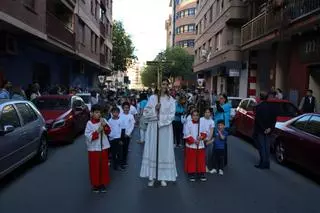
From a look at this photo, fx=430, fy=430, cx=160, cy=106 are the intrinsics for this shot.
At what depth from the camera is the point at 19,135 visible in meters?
7.75

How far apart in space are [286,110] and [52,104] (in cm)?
730

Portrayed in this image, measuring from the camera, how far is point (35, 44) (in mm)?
20750

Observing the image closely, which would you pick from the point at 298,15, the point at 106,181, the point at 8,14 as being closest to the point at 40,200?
the point at 106,181

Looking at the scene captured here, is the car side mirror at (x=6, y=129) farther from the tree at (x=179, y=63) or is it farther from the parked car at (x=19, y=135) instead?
the tree at (x=179, y=63)

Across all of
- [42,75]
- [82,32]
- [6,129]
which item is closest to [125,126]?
[6,129]

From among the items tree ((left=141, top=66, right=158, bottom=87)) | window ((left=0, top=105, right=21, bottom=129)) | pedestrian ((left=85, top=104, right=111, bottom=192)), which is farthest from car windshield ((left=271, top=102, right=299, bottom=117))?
tree ((left=141, top=66, right=158, bottom=87))

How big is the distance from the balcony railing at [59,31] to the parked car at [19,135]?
10739 millimetres

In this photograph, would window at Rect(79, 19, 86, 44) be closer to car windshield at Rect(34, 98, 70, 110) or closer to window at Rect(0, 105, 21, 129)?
car windshield at Rect(34, 98, 70, 110)

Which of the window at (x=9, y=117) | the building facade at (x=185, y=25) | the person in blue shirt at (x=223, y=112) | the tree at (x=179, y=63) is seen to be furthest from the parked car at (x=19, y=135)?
the building facade at (x=185, y=25)

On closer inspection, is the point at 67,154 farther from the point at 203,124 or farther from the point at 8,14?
the point at 8,14

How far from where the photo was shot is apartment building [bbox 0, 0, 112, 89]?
637 inches

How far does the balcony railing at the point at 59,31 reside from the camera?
64.5ft

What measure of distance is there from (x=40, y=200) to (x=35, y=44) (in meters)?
15.6

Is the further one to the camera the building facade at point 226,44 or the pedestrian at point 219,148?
the building facade at point 226,44
